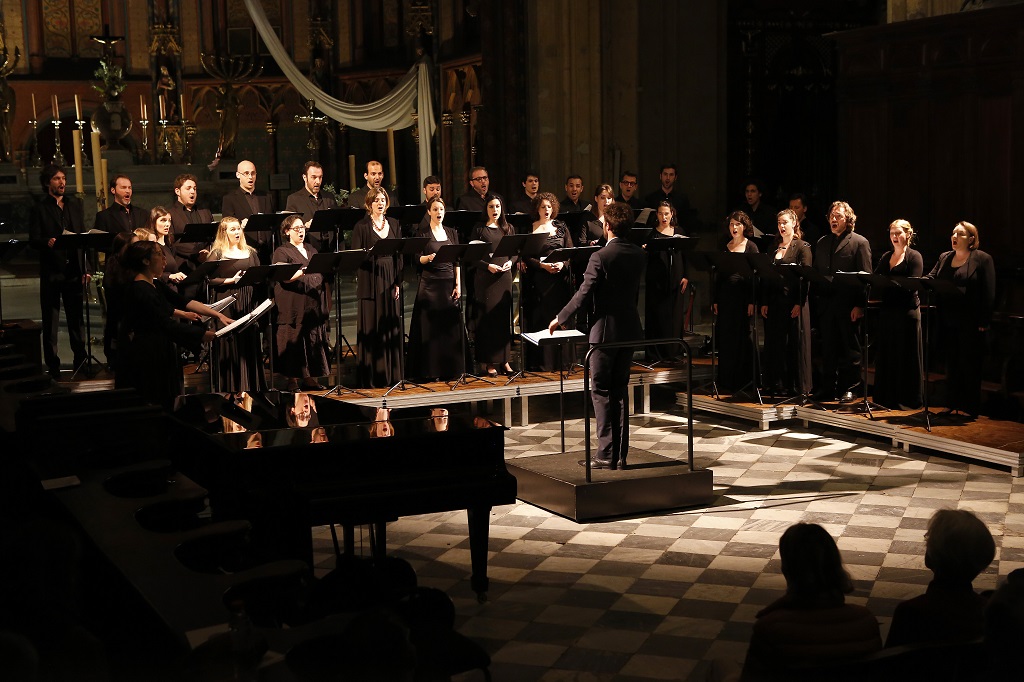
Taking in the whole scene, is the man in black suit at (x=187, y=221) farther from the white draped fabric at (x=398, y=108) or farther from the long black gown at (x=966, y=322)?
the long black gown at (x=966, y=322)

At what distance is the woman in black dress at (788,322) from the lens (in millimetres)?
9633

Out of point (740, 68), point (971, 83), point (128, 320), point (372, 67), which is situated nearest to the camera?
point (128, 320)

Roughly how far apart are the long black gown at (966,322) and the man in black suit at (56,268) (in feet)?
21.7

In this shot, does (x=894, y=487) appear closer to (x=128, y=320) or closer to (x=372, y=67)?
(x=128, y=320)

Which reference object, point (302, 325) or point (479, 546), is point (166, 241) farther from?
point (479, 546)

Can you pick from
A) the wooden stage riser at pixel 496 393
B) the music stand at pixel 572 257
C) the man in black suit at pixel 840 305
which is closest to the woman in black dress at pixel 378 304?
the wooden stage riser at pixel 496 393

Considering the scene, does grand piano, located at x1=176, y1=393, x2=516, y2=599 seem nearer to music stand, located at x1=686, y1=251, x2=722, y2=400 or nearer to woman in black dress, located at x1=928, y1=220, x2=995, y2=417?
music stand, located at x1=686, y1=251, x2=722, y2=400

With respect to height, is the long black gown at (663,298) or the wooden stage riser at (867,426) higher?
the long black gown at (663,298)

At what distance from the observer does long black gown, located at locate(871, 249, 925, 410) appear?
29.8 feet

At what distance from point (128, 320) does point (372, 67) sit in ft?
46.1

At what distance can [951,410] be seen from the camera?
9117mm

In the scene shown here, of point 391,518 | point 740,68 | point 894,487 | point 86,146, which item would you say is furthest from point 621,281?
point 86,146

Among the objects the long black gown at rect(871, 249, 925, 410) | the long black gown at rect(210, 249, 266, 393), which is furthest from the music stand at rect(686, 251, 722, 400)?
the long black gown at rect(210, 249, 266, 393)

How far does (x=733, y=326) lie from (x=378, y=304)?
2.82m
